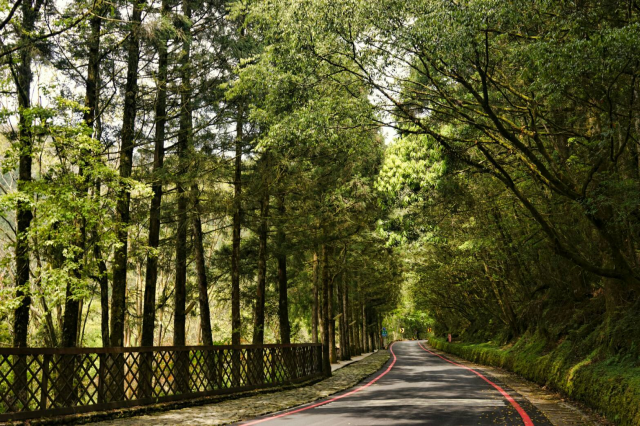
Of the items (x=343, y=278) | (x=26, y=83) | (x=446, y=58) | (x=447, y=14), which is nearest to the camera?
(x=447, y=14)

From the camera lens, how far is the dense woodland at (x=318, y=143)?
9.71 m

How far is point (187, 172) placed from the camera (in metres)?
16.0

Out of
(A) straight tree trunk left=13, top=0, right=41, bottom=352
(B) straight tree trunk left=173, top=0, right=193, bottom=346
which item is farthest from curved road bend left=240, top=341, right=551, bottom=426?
(B) straight tree trunk left=173, top=0, right=193, bottom=346

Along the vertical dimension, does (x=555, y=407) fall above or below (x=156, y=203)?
below

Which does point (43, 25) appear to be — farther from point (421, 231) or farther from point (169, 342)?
point (169, 342)

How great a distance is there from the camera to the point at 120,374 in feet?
35.9

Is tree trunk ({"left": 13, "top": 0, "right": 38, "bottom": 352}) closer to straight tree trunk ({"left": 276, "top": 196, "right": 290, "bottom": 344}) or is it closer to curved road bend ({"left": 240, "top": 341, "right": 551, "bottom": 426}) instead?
curved road bend ({"left": 240, "top": 341, "right": 551, "bottom": 426})

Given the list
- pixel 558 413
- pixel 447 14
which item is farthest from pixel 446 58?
pixel 558 413

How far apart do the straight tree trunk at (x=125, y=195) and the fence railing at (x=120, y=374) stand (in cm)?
127

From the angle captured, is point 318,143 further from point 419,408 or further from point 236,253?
point 419,408

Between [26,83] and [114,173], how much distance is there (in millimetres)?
4596

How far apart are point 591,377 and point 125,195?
12.1m

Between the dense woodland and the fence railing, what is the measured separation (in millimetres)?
1486

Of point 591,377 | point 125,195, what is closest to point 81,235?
point 125,195
